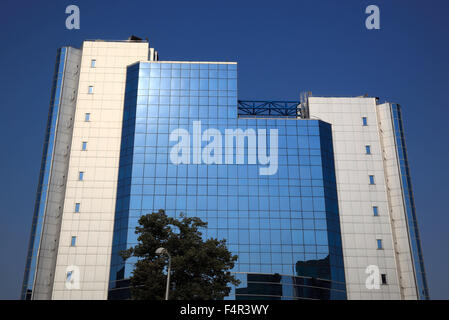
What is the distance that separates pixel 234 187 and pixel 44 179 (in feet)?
102

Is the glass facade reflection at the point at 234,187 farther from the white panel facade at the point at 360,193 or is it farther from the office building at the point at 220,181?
the white panel facade at the point at 360,193

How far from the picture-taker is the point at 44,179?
248 feet

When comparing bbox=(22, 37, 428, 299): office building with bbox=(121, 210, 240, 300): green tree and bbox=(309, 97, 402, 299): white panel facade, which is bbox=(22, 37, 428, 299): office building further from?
bbox=(121, 210, 240, 300): green tree

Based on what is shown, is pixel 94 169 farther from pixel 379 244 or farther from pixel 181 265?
pixel 379 244

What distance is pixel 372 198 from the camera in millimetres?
76438

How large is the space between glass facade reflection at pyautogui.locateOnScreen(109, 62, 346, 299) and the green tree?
20.8 metres

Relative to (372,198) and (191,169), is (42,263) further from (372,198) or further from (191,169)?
(372,198)

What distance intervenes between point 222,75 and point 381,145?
3059cm

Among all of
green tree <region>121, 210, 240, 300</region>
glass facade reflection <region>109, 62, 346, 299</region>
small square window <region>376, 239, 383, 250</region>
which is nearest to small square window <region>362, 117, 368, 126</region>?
glass facade reflection <region>109, 62, 346, 299</region>

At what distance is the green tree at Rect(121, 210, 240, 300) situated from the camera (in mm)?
43688

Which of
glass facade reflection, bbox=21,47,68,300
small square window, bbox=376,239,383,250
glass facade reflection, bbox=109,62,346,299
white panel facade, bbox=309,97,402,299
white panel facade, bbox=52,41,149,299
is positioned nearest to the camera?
glass facade reflection, bbox=109,62,346,299

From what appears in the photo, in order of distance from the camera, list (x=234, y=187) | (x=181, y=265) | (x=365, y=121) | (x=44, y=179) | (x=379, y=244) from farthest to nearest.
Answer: (x=365, y=121)
(x=44, y=179)
(x=234, y=187)
(x=379, y=244)
(x=181, y=265)

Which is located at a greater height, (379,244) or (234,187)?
(234,187)

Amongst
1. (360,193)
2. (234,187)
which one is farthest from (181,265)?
(360,193)
